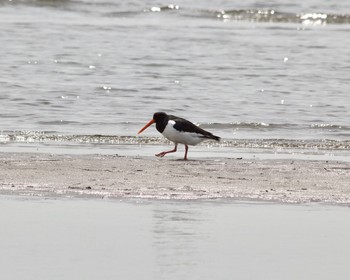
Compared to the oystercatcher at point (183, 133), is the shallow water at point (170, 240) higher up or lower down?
higher up

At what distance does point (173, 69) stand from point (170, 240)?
49.7 ft

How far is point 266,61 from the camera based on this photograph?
25.1 meters

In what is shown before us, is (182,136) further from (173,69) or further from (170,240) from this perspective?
(173,69)

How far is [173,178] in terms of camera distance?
1130 centimetres

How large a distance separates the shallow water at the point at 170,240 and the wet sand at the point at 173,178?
450 mm

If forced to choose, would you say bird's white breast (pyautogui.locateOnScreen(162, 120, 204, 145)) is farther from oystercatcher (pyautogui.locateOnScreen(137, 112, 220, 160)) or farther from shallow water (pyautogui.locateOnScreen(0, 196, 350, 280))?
shallow water (pyautogui.locateOnScreen(0, 196, 350, 280))

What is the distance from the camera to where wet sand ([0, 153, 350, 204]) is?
33.7 ft

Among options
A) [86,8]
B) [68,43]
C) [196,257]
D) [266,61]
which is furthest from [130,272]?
[86,8]

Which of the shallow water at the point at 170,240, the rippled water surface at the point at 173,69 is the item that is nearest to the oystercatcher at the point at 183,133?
the rippled water surface at the point at 173,69

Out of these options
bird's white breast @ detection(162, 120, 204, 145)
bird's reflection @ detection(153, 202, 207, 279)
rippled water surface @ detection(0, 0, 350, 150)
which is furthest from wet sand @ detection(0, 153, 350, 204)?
rippled water surface @ detection(0, 0, 350, 150)

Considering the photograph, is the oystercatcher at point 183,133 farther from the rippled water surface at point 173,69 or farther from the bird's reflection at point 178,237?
the bird's reflection at point 178,237

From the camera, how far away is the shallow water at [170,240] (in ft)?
24.4

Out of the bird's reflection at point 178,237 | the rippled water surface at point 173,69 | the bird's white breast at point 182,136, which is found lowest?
the rippled water surface at point 173,69

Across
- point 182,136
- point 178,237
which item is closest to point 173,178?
point 182,136
